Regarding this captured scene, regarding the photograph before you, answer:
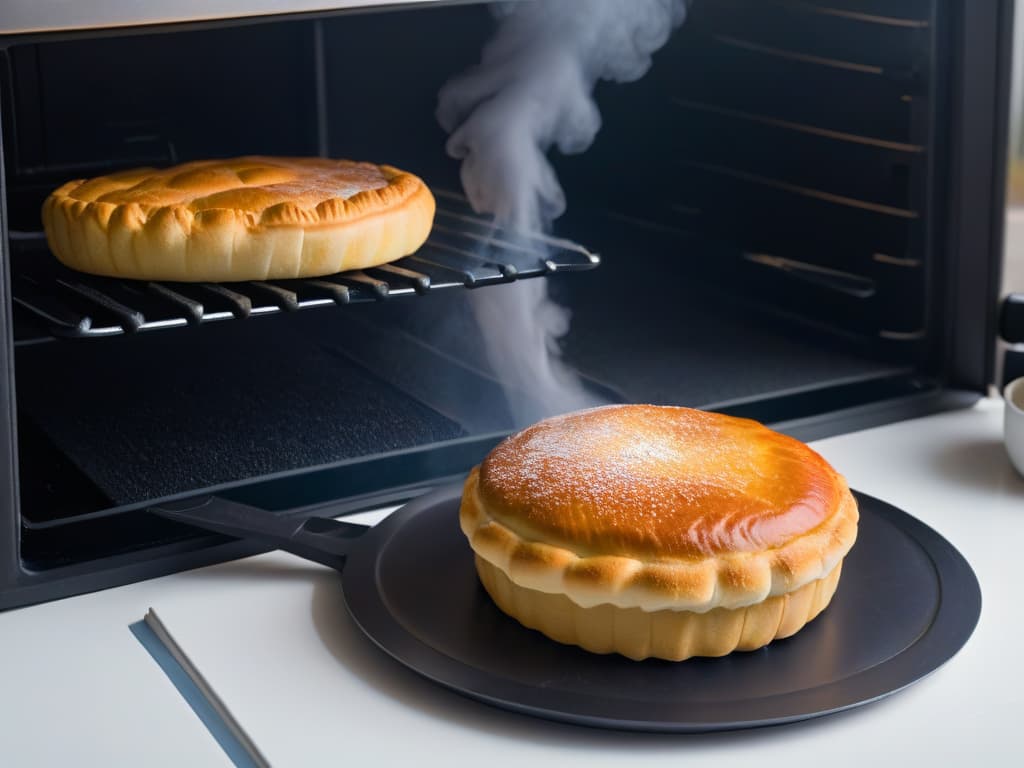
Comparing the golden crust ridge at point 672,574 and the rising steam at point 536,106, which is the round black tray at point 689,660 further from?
the rising steam at point 536,106

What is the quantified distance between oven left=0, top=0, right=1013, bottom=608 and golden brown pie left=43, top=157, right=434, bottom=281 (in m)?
0.02

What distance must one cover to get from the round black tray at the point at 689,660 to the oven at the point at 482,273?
0.16m

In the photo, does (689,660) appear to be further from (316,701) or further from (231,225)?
(231,225)

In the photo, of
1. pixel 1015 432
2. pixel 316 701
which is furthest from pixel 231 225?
pixel 1015 432

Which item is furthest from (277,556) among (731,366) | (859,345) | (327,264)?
(859,345)

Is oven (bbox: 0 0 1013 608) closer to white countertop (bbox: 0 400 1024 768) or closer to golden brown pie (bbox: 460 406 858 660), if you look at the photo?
white countertop (bbox: 0 400 1024 768)

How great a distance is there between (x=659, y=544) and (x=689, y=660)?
8 cm

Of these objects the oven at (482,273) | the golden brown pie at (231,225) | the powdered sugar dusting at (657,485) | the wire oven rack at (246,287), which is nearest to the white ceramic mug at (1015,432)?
the oven at (482,273)

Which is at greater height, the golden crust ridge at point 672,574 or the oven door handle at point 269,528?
the golden crust ridge at point 672,574

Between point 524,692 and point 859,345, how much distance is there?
706 millimetres

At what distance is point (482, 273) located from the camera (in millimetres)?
952

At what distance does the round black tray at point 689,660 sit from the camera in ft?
2.31

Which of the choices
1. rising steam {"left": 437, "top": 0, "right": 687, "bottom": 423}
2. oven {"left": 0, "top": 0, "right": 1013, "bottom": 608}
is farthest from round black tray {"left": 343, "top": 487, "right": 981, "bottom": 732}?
rising steam {"left": 437, "top": 0, "right": 687, "bottom": 423}

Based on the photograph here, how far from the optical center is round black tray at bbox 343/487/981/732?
2.31 ft
